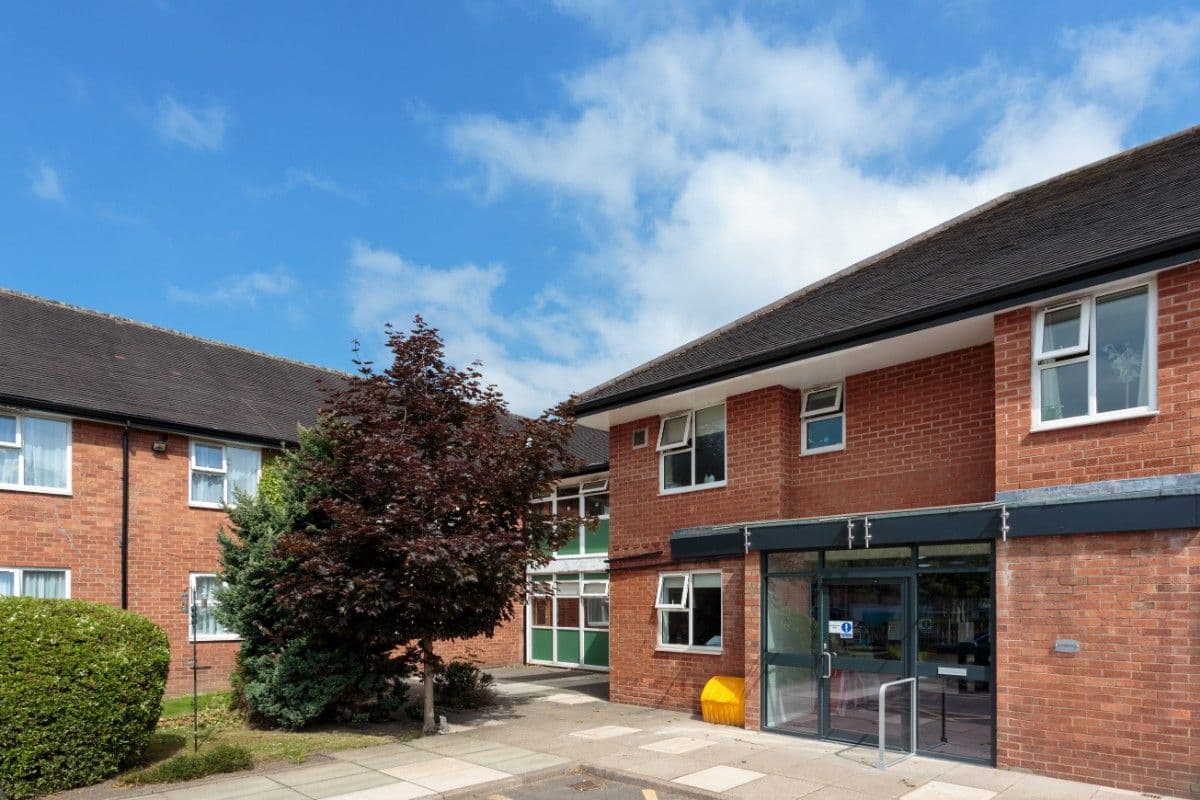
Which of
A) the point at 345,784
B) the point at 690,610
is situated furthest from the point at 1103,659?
the point at 345,784

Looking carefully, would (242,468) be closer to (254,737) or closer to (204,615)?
(204,615)


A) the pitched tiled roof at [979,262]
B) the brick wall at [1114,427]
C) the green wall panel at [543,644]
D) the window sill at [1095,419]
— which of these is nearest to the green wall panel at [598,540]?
the green wall panel at [543,644]

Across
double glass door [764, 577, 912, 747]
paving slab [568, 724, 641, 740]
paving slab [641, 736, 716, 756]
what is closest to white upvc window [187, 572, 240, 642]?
paving slab [568, 724, 641, 740]

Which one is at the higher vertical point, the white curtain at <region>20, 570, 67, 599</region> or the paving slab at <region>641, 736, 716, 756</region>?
the white curtain at <region>20, 570, 67, 599</region>

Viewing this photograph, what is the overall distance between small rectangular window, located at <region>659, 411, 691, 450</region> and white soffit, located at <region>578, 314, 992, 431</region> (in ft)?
0.47

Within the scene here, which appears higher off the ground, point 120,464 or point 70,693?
point 120,464

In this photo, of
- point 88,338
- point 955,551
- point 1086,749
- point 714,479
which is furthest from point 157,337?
point 1086,749

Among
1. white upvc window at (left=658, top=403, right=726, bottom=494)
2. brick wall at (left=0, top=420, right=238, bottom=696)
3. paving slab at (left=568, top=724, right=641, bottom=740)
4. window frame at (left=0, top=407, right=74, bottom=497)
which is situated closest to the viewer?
paving slab at (left=568, top=724, right=641, bottom=740)

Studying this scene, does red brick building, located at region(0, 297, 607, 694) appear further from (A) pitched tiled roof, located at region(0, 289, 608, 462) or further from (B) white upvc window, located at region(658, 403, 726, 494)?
(B) white upvc window, located at region(658, 403, 726, 494)

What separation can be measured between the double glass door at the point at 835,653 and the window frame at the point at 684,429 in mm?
2963

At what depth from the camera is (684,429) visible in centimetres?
1345

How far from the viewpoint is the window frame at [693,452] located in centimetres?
1266

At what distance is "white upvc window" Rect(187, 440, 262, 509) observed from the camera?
16.2m

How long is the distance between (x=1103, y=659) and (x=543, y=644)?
14.4 meters
